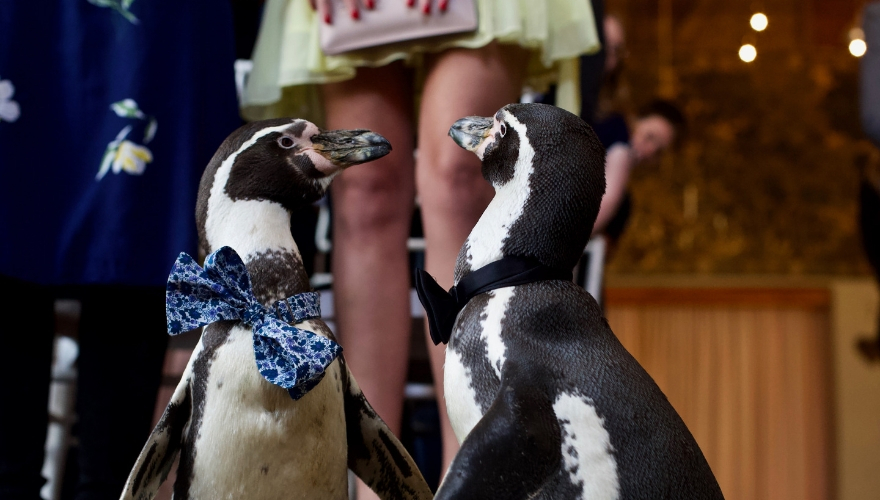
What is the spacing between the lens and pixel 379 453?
1.15 meters

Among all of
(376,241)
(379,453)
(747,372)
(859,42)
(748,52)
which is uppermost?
(748,52)

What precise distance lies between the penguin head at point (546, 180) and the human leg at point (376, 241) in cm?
40

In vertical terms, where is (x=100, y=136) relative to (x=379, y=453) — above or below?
Answer: above

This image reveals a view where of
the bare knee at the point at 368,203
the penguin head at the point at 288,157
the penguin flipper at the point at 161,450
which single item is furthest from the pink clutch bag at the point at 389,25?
the penguin flipper at the point at 161,450

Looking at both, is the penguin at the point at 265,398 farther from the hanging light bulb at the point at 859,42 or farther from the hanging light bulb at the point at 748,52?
the hanging light bulb at the point at 748,52

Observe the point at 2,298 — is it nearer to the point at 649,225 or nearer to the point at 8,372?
the point at 8,372

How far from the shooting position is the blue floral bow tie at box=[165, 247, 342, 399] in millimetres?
1019

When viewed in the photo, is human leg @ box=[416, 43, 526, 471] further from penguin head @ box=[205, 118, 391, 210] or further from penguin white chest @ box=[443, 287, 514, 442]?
penguin white chest @ box=[443, 287, 514, 442]

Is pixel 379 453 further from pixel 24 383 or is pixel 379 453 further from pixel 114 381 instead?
pixel 24 383

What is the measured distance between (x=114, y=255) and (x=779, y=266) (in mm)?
3902

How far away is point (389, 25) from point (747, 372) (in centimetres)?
337

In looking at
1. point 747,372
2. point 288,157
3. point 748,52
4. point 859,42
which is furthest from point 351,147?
point 748,52

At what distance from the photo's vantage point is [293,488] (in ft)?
3.42

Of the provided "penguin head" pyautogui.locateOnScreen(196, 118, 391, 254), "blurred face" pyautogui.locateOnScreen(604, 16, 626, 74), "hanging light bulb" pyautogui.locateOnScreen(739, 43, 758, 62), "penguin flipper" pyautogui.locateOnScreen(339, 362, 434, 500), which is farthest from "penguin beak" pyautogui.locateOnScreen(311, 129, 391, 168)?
"hanging light bulb" pyautogui.locateOnScreen(739, 43, 758, 62)
